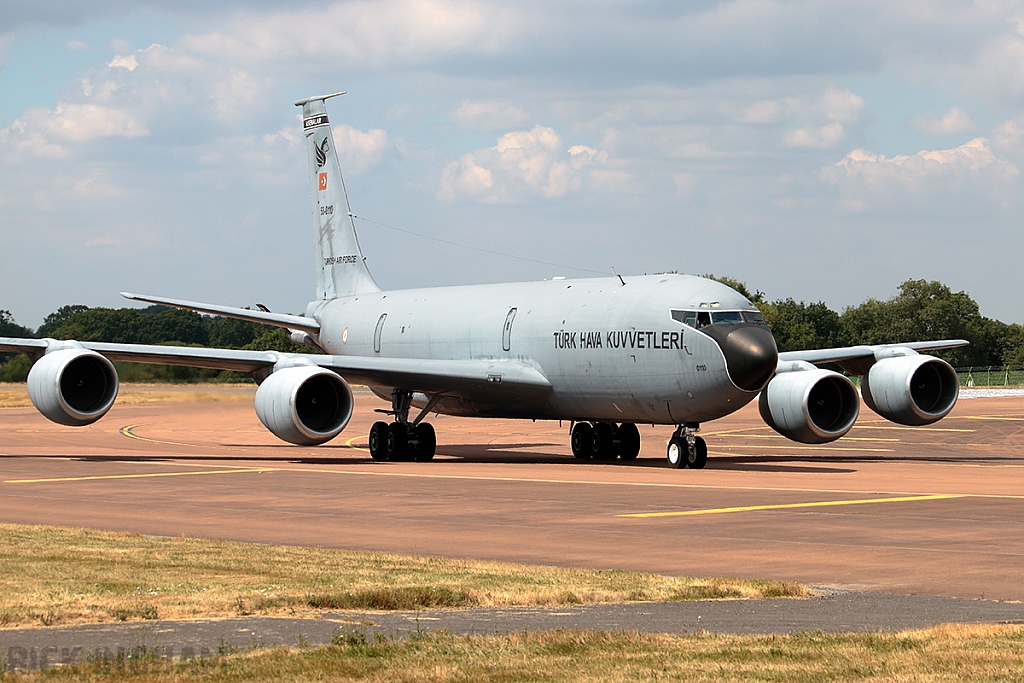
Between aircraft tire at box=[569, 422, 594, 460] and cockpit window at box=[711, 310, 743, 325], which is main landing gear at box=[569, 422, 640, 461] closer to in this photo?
aircraft tire at box=[569, 422, 594, 460]

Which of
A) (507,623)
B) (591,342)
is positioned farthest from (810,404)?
(507,623)

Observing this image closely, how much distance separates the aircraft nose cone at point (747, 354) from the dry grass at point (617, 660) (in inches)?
697

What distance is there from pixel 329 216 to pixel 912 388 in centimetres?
1944

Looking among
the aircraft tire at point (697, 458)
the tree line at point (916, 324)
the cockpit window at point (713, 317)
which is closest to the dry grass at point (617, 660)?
the cockpit window at point (713, 317)

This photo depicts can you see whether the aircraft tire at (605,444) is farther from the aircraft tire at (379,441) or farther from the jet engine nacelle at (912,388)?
the jet engine nacelle at (912,388)

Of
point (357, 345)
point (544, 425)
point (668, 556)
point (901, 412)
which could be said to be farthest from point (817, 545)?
point (544, 425)

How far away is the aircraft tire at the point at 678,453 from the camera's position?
2802 cm

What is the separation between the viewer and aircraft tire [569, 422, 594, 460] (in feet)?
107

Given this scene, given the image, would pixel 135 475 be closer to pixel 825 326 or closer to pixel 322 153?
pixel 322 153

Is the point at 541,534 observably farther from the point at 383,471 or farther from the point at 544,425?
the point at 544,425

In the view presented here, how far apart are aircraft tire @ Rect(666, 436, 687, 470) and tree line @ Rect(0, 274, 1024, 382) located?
71.2 m

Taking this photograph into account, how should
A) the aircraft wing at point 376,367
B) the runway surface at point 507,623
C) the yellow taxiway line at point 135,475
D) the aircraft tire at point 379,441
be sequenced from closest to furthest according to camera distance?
the runway surface at point 507,623, the yellow taxiway line at point 135,475, the aircraft wing at point 376,367, the aircraft tire at point 379,441

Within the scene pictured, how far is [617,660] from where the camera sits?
332 inches

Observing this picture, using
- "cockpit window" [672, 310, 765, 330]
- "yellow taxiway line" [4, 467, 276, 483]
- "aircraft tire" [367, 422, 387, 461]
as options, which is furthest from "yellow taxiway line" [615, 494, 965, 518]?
"aircraft tire" [367, 422, 387, 461]
